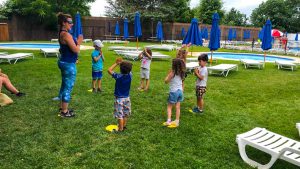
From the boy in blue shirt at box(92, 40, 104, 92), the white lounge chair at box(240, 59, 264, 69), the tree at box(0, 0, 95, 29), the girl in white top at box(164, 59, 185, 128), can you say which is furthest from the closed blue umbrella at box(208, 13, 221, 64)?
the tree at box(0, 0, 95, 29)

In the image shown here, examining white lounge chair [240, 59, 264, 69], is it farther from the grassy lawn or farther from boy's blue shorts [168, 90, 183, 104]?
boy's blue shorts [168, 90, 183, 104]

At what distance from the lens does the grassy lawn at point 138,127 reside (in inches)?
153

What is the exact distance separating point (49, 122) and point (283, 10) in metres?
56.4

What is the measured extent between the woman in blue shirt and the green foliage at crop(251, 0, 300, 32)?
53.5 m

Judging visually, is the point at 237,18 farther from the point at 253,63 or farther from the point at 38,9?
the point at 253,63

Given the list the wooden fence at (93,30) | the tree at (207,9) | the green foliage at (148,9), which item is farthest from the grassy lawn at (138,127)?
the tree at (207,9)

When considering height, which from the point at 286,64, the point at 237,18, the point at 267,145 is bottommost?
the point at 267,145

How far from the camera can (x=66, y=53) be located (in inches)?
200

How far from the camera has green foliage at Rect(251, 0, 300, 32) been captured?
168ft

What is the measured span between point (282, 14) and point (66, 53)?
5588cm

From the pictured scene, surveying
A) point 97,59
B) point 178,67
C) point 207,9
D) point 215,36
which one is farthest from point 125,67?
point 207,9

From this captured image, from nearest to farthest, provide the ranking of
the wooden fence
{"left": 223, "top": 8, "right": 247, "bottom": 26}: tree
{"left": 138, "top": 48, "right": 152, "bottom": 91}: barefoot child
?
1. {"left": 138, "top": 48, "right": 152, "bottom": 91}: barefoot child
2. the wooden fence
3. {"left": 223, "top": 8, "right": 247, "bottom": 26}: tree

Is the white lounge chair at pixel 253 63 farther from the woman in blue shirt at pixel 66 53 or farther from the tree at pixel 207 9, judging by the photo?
the tree at pixel 207 9

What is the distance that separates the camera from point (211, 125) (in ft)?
17.9
